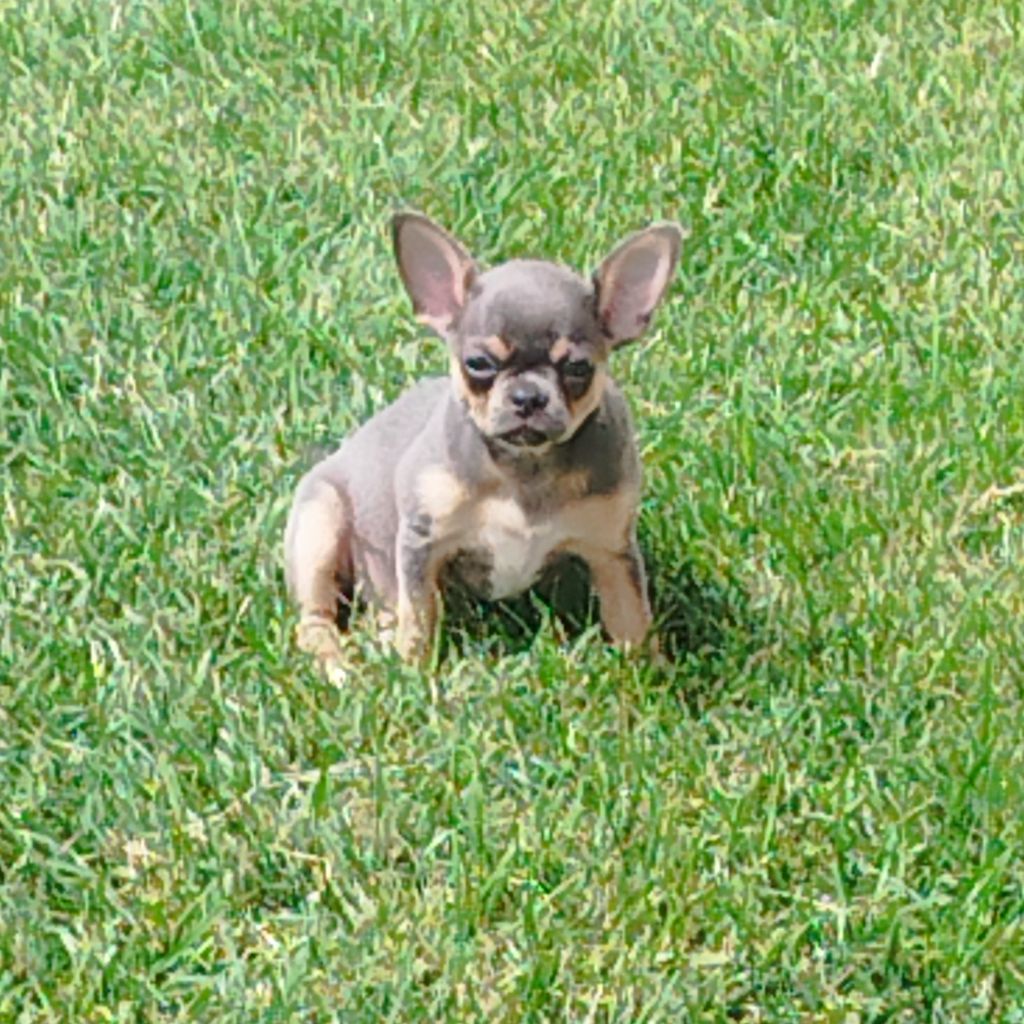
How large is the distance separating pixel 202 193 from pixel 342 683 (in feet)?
6.50

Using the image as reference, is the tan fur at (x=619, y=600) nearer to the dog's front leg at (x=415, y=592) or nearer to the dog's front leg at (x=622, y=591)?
A: the dog's front leg at (x=622, y=591)

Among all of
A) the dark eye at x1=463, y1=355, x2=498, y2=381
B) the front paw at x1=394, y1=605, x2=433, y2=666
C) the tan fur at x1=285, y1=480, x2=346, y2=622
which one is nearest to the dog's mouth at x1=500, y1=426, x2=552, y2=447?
the dark eye at x1=463, y1=355, x2=498, y2=381

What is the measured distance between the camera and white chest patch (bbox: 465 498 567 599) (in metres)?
4.01

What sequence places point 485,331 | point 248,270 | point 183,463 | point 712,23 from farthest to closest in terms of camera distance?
point 712,23 < point 248,270 < point 183,463 < point 485,331

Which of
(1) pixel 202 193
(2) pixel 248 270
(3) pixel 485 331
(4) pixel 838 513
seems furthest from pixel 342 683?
(1) pixel 202 193

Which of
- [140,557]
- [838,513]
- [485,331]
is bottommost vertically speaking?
[140,557]

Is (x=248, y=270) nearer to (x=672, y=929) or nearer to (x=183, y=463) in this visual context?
(x=183, y=463)

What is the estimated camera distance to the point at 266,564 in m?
4.46

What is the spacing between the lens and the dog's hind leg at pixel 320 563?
428cm

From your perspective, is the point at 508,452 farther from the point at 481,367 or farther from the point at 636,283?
the point at 636,283

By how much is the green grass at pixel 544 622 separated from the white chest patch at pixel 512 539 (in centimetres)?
21

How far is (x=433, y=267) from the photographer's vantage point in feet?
13.2

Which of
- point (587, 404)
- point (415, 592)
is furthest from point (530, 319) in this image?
point (415, 592)

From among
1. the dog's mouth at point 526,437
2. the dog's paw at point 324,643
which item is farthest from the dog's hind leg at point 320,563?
the dog's mouth at point 526,437
